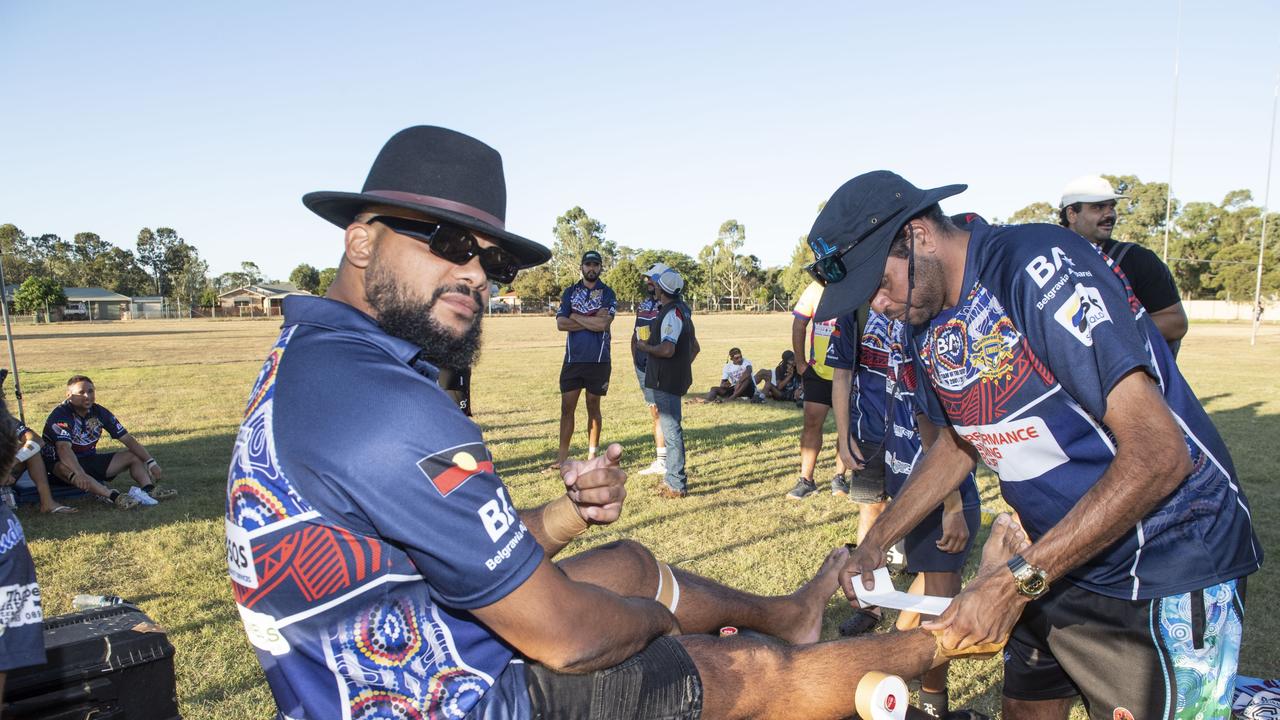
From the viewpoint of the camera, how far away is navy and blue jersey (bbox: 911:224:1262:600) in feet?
6.57

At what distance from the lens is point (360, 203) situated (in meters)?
2.02

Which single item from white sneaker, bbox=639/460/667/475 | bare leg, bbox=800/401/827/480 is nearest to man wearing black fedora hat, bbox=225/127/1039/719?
bare leg, bbox=800/401/827/480

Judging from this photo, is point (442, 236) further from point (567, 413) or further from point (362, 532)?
point (567, 413)

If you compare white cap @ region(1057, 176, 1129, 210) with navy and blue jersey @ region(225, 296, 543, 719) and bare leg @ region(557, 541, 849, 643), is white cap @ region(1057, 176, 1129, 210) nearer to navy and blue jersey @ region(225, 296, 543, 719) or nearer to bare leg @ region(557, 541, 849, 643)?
bare leg @ region(557, 541, 849, 643)

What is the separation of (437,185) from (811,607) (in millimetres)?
2430

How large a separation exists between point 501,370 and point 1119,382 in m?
20.7

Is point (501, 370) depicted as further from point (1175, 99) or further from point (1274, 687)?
point (1175, 99)

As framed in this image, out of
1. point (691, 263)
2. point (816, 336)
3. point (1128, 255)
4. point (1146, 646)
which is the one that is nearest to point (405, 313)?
point (1146, 646)

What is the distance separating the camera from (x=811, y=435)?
8.02 m

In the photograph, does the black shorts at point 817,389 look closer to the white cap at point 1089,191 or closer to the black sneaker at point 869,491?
the black sneaker at point 869,491

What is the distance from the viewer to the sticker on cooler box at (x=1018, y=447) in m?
2.25

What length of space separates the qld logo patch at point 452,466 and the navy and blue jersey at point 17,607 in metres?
1.47

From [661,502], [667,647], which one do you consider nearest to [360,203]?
[667,647]

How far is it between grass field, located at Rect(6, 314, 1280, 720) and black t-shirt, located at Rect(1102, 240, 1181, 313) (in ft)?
6.90
